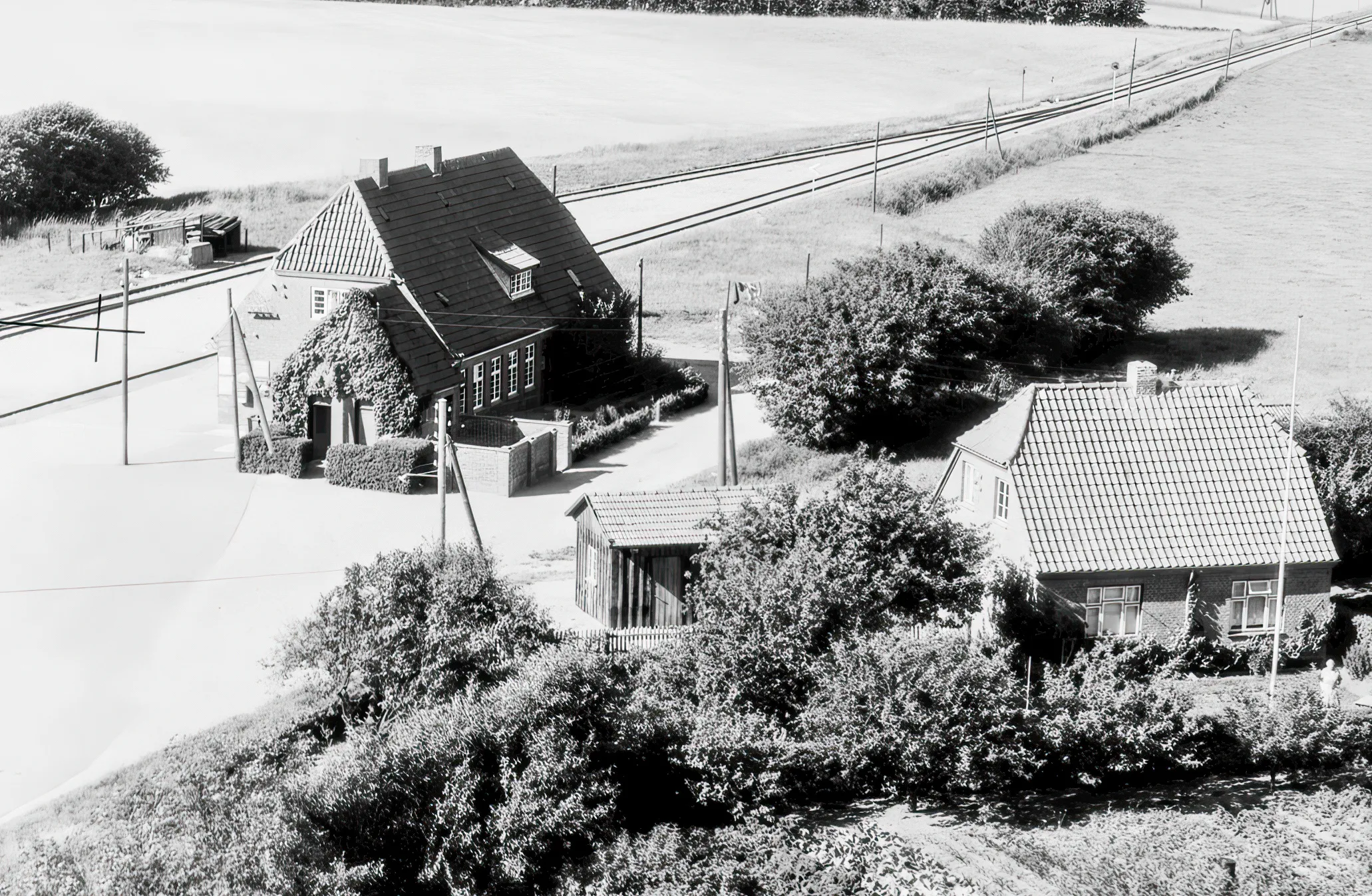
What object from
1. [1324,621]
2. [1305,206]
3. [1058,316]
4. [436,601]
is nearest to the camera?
[436,601]

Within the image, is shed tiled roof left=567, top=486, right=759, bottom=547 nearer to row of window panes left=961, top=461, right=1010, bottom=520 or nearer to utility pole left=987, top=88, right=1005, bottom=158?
row of window panes left=961, top=461, right=1010, bottom=520

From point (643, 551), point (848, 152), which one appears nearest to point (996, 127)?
point (848, 152)

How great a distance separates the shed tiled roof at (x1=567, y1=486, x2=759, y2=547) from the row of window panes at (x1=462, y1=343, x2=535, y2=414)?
1234cm

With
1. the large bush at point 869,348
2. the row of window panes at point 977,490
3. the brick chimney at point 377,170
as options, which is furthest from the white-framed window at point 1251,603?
the brick chimney at point 377,170

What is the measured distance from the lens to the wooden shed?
3481 cm

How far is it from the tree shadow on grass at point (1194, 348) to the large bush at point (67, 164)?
5034 centimetres

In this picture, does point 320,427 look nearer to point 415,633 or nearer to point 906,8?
point 415,633

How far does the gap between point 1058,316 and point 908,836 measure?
105 feet

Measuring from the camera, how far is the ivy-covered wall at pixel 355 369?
45.3 meters

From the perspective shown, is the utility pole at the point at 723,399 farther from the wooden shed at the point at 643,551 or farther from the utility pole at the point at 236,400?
the utility pole at the point at 236,400

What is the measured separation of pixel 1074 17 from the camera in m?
152

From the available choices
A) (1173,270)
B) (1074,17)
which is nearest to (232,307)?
(1173,270)

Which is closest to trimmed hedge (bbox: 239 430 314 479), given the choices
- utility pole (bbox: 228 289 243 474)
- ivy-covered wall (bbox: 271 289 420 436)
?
utility pole (bbox: 228 289 243 474)

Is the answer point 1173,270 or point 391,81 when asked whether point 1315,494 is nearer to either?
point 1173,270
